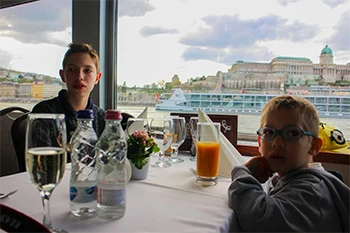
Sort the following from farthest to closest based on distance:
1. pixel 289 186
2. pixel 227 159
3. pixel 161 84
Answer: pixel 161 84, pixel 227 159, pixel 289 186

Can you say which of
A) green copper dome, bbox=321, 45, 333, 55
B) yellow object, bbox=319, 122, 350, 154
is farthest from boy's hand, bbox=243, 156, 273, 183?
green copper dome, bbox=321, 45, 333, 55

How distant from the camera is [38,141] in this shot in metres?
0.56

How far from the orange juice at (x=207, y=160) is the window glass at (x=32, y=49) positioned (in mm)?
2204

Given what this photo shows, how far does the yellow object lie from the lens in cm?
162

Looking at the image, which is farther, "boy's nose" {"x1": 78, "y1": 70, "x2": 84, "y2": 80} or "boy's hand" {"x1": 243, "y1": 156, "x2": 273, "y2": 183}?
"boy's nose" {"x1": 78, "y1": 70, "x2": 84, "y2": 80}

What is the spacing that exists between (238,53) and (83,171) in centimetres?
166

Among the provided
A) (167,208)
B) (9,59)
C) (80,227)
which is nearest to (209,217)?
(167,208)

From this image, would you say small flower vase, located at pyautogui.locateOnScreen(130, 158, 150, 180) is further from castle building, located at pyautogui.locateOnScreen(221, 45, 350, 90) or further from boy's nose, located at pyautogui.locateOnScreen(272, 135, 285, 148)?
castle building, located at pyautogui.locateOnScreen(221, 45, 350, 90)

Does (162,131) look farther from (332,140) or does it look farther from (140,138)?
(332,140)

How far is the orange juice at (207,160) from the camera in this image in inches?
38.6

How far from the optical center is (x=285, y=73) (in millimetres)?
1930

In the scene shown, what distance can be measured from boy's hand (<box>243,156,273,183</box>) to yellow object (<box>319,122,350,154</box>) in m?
0.85

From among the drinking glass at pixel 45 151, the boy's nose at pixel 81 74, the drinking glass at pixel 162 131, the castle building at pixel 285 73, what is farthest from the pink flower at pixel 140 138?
the castle building at pixel 285 73

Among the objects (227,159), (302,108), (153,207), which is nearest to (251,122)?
(227,159)
